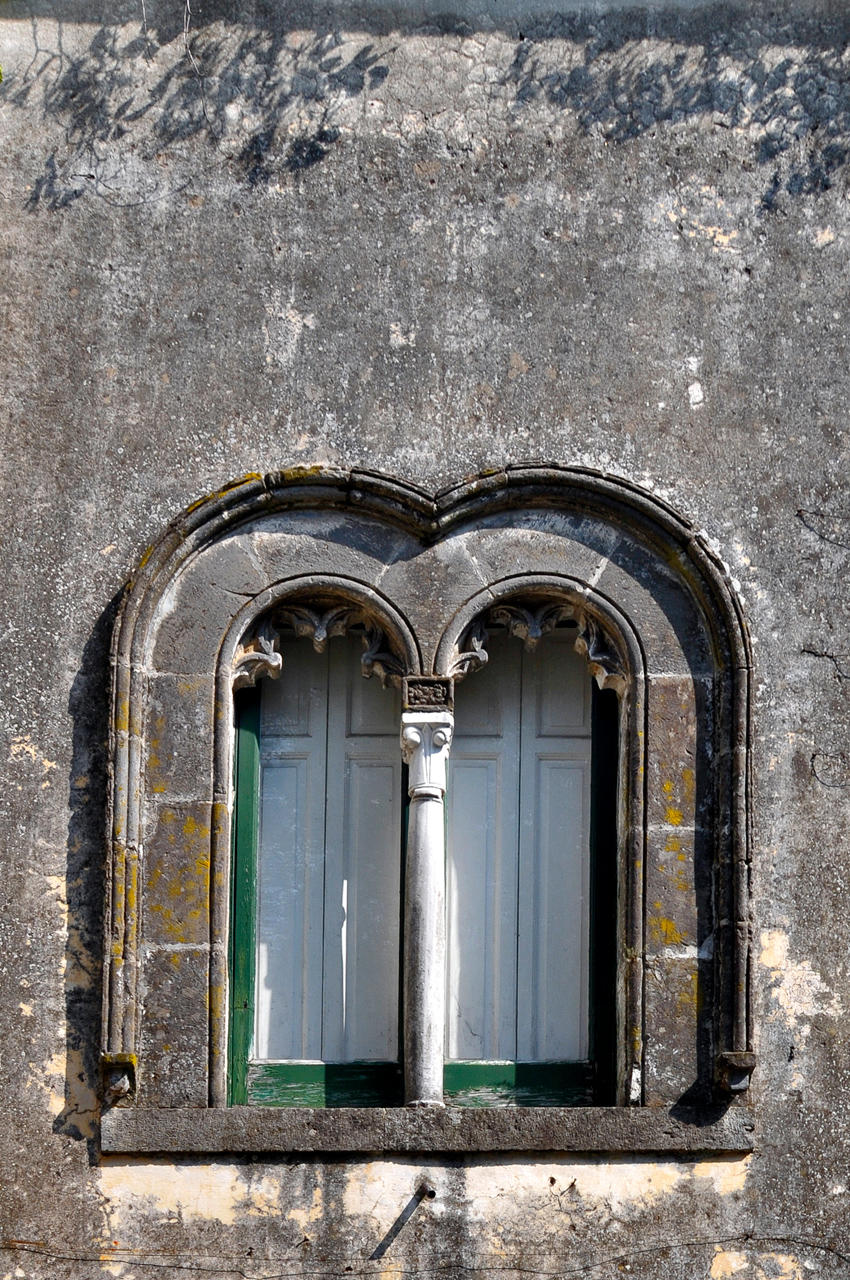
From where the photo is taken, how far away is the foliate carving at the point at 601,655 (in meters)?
7.01

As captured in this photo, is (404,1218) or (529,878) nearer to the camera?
(404,1218)

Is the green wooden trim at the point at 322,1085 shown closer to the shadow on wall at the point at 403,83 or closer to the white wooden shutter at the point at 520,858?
the white wooden shutter at the point at 520,858

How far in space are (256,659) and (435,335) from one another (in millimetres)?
1475

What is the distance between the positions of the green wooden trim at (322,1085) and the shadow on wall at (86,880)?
641mm

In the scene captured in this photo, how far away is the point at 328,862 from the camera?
714 cm

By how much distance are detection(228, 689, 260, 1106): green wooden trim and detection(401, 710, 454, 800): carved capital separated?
25.6 inches

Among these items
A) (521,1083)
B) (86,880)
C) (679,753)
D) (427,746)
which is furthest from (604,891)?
(86,880)

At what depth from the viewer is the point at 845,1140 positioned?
6.71 meters

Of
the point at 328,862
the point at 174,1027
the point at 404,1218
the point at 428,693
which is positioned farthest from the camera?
the point at 328,862

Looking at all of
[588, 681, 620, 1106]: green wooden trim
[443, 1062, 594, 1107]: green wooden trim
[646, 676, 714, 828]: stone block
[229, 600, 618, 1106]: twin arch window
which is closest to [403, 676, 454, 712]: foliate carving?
[229, 600, 618, 1106]: twin arch window

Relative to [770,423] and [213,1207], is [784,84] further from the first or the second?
[213,1207]

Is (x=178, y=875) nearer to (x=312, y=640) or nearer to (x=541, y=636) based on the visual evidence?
(x=312, y=640)

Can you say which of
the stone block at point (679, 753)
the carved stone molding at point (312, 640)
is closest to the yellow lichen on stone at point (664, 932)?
the stone block at point (679, 753)

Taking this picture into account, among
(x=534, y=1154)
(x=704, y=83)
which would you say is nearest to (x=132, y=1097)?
(x=534, y=1154)
